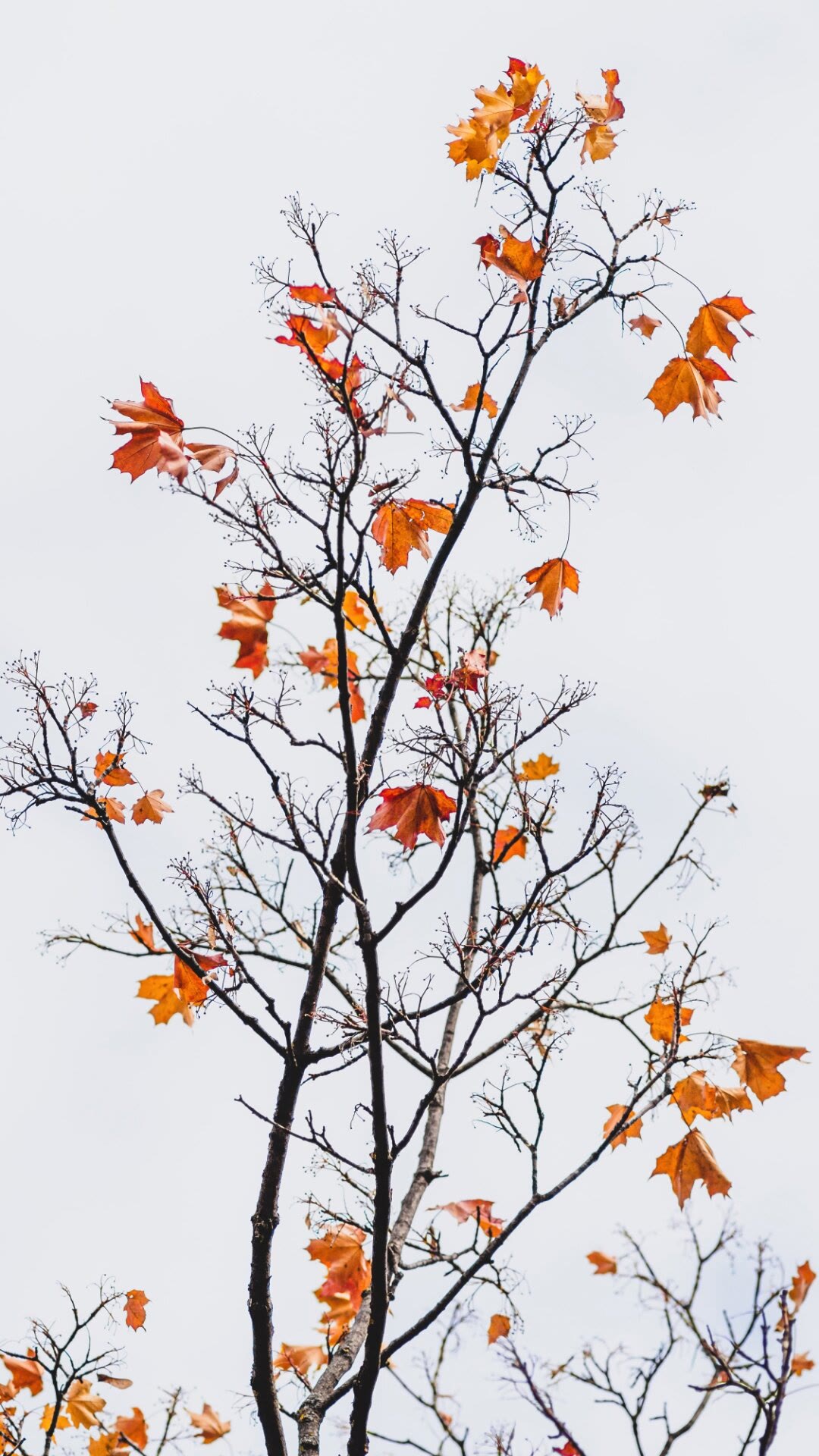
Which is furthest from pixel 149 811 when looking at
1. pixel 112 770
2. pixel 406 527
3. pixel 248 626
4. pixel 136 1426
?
pixel 136 1426

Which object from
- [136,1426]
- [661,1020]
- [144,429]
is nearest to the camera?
[144,429]

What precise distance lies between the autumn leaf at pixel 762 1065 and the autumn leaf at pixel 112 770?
259 centimetres

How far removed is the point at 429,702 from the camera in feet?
14.4

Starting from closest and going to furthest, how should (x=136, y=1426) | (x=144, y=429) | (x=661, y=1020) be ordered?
1. (x=144, y=429)
2. (x=661, y=1020)
3. (x=136, y=1426)

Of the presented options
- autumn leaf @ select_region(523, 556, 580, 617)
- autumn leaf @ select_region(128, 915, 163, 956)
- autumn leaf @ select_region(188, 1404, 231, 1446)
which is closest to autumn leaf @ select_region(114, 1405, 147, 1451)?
autumn leaf @ select_region(188, 1404, 231, 1446)

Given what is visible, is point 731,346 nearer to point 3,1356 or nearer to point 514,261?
point 514,261

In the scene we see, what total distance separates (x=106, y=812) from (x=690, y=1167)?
2705 millimetres

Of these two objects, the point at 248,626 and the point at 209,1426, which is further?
the point at 209,1426

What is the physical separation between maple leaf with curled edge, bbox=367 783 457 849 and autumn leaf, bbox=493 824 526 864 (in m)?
0.33

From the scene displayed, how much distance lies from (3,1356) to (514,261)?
5.72 m

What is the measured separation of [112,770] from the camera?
14.5 feet

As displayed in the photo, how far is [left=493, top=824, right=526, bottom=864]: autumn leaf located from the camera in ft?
14.1

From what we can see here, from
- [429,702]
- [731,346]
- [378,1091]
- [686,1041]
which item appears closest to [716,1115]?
[686,1041]

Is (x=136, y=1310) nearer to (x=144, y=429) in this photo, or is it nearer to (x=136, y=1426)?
(x=136, y=1426)
